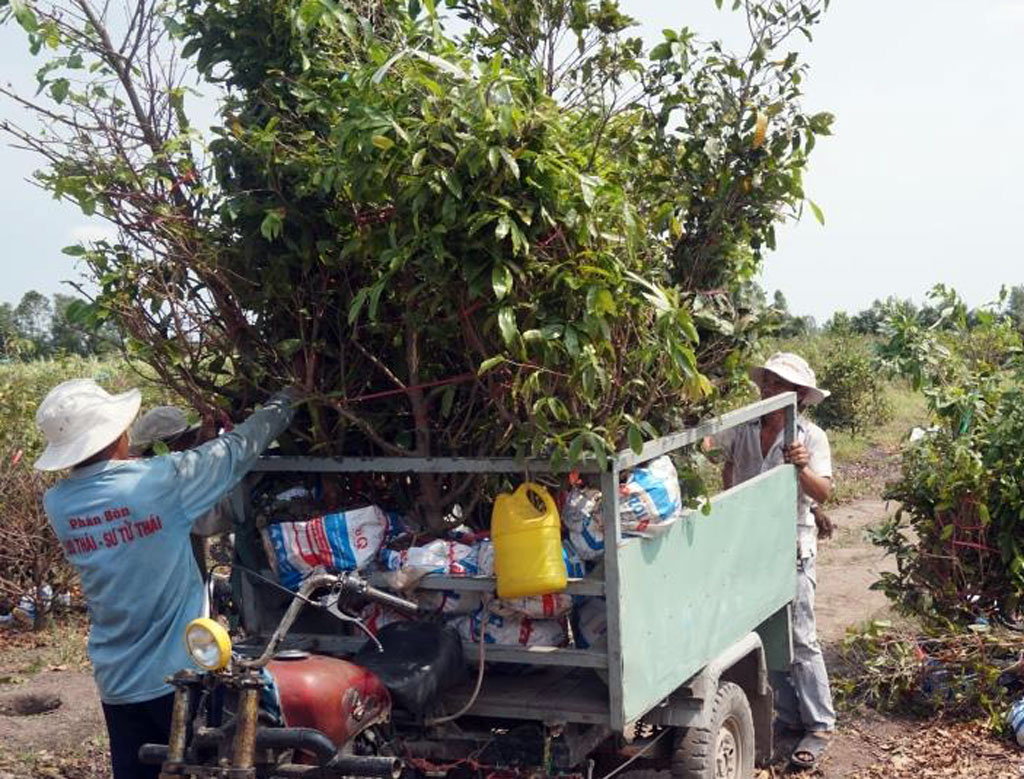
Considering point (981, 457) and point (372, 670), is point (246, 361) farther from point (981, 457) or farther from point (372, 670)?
point (981, 457)

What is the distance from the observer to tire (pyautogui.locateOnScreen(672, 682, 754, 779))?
4.14m

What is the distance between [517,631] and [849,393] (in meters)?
15.8

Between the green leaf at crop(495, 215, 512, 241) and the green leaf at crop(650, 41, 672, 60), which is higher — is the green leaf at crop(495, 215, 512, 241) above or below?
below

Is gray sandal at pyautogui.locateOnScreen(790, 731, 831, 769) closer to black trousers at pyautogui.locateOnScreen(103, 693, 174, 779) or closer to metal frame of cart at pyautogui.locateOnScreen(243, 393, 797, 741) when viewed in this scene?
metal frame of cart at pyautogui.locateOnScreen(243, 393, 797, 741)

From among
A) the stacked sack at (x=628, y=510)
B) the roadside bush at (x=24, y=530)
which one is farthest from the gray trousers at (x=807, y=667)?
the roadside bush at (x=24, y=530)


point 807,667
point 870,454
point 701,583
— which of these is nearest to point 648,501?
point 701,583

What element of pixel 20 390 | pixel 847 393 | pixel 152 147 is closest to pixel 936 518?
pixel 152 147

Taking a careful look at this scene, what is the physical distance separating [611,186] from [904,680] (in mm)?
3700

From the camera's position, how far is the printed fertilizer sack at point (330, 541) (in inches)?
Answer: 153

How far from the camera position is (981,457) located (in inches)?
245

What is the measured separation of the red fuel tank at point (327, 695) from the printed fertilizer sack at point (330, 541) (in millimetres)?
468

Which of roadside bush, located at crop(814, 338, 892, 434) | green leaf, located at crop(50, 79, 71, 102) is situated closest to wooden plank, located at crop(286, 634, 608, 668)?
green leaf, located at crop(50, 79, 71, 102)

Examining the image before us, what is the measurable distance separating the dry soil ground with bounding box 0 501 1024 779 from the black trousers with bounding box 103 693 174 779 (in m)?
1.81

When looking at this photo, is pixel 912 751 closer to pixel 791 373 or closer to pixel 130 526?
pixel 791 373
